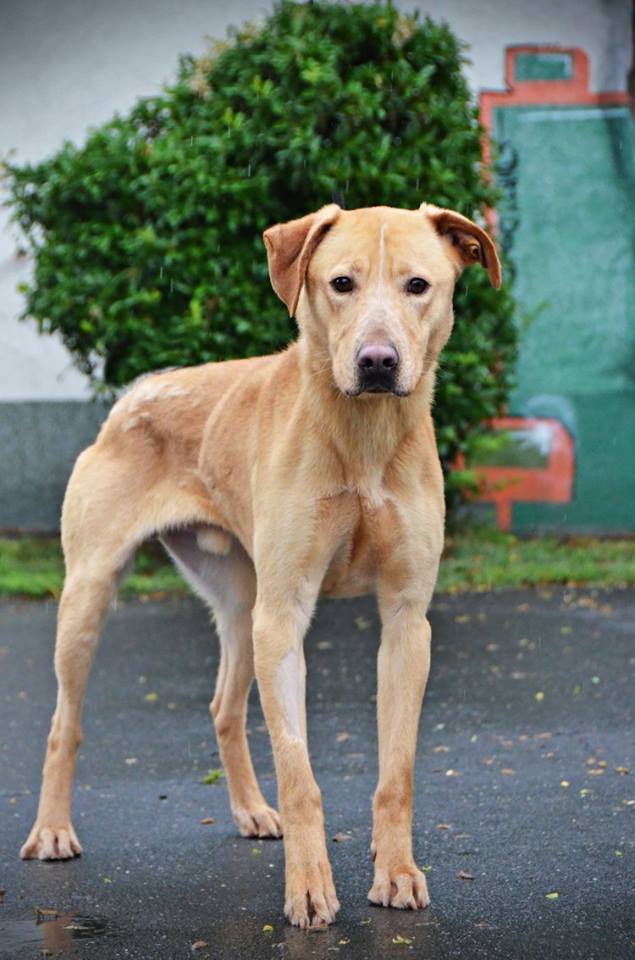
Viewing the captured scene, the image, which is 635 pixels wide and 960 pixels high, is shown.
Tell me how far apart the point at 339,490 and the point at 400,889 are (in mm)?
1137

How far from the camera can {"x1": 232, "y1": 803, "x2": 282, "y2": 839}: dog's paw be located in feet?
16.5

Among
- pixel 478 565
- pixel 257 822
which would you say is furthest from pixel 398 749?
pixel 478 565

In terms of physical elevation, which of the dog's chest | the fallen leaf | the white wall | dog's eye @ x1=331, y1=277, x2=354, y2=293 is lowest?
the fallen leaf

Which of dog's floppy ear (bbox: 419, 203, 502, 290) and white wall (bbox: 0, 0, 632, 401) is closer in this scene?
dog's floppy ear (bbox: 419, 203, 502, 290)

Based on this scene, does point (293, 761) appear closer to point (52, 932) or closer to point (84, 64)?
point (52, 932)

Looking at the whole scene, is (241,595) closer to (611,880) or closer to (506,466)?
(611,880)

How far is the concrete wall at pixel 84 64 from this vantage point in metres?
11.6

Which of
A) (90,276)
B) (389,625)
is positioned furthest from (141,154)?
(389,625)

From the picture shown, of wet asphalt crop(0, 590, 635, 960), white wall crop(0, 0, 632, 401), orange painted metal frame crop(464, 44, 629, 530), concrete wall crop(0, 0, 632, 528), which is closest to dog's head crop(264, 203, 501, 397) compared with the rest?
wet asphalt crop(0, 590, 635, 960)

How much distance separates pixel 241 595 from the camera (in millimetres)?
5199

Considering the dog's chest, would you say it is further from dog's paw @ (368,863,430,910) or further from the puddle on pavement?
the puddle on pavement

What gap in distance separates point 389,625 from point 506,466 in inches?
293

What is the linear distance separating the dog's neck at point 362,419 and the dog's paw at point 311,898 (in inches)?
44.8

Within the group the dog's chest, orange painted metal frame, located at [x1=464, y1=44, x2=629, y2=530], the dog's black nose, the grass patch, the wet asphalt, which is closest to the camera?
the dog's black nose
